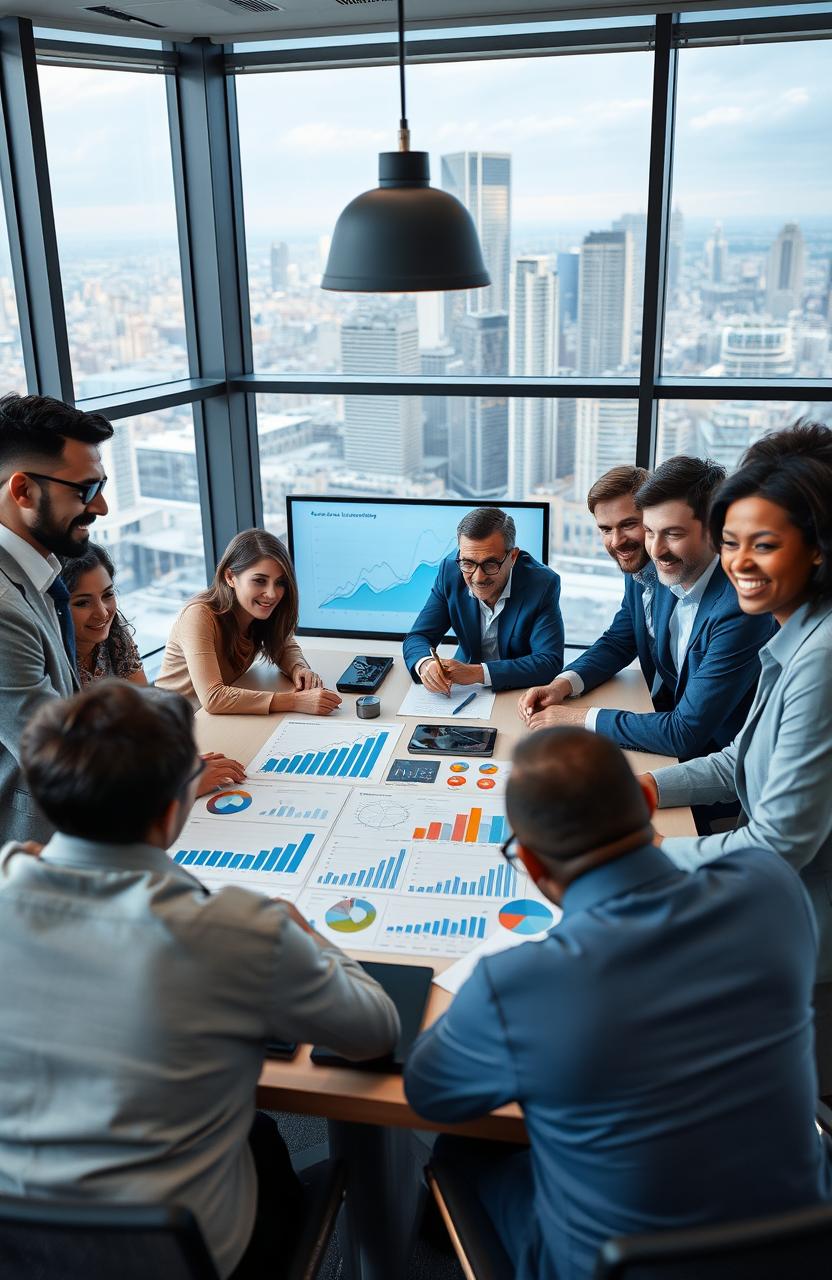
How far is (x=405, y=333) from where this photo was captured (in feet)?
12.8

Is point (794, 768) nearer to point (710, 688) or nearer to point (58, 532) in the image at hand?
point (710, 688)

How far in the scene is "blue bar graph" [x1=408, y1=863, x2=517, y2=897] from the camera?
1857 mm

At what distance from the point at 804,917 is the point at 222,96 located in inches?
145

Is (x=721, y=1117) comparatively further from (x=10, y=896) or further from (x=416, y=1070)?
(x=10, y=896)

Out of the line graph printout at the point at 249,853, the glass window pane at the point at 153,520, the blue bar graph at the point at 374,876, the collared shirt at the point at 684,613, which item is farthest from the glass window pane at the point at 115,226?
the blue bar graph at the point at 374,876

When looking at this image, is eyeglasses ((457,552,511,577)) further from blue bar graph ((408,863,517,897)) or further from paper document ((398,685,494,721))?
blue bar graph ((408,863,517,897))

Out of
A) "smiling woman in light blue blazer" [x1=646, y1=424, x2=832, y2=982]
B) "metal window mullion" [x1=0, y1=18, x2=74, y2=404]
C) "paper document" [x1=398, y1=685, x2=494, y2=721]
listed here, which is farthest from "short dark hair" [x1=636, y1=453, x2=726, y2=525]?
"metal window mullion" [x1=0, y1=18, x2=74, y2=404]

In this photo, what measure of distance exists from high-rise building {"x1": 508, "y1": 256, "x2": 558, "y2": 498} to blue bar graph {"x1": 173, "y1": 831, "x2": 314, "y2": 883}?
2215 mm

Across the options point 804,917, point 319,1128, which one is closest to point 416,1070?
point 804,917

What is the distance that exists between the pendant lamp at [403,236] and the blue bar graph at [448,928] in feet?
3.97

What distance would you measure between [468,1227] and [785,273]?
3.11 metres

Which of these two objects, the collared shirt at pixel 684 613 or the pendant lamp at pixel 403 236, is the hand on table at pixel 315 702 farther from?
the pendant lamp at pixel 403 236

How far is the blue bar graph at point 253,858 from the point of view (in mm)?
1951

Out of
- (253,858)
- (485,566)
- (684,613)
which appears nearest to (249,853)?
(253,858)
